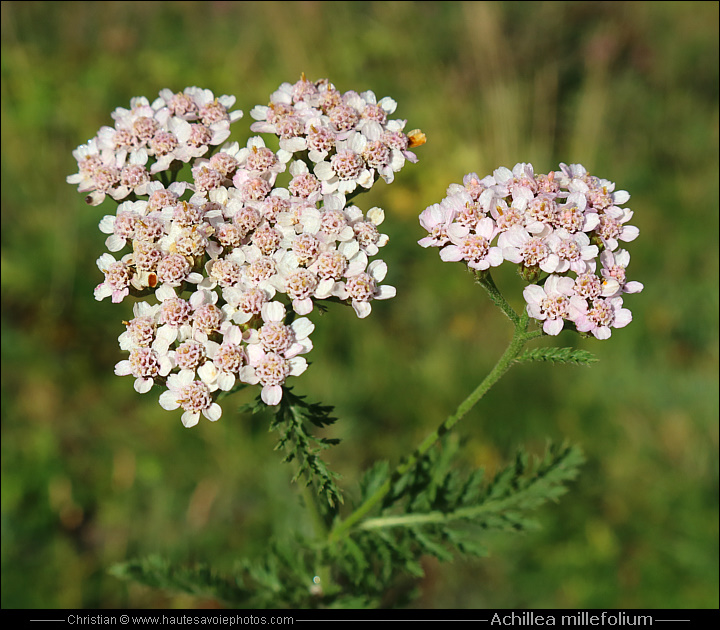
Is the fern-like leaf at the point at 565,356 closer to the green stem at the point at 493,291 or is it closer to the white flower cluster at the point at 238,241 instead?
the green stem at the point at 493,291

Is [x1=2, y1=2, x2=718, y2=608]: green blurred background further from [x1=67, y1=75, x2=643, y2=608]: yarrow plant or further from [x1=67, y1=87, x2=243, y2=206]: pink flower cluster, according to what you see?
[x1=67, y1=87, x2=243, y2=206]: pink flower cluster

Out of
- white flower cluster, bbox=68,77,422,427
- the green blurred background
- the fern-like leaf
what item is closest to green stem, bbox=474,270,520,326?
→ the fern-like leaf

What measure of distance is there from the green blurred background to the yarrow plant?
2070 millimetres

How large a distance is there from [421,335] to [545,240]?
3.56 m

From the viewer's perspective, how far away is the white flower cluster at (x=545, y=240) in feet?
7.93

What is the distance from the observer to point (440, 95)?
25.5ft

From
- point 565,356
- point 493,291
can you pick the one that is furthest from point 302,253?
point 565,356

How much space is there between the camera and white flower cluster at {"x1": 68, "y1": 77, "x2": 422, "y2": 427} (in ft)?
7.78

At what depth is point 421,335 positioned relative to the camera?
6.00m

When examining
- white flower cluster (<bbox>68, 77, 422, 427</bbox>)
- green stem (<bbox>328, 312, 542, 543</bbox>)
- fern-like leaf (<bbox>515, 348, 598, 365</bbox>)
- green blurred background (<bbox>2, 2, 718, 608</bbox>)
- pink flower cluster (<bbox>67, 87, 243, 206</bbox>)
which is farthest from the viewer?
green blurred background (<bbox>2, 2, 718, 608</bbox>)

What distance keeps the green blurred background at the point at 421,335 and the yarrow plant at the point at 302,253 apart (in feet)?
6.79

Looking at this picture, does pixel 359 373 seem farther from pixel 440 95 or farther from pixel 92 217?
Answer: pixel 440 95

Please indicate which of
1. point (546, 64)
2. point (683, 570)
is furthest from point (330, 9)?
point (683, 570)

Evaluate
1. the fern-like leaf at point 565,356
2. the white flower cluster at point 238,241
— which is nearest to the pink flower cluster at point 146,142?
the white flower cluster at point 238,241
